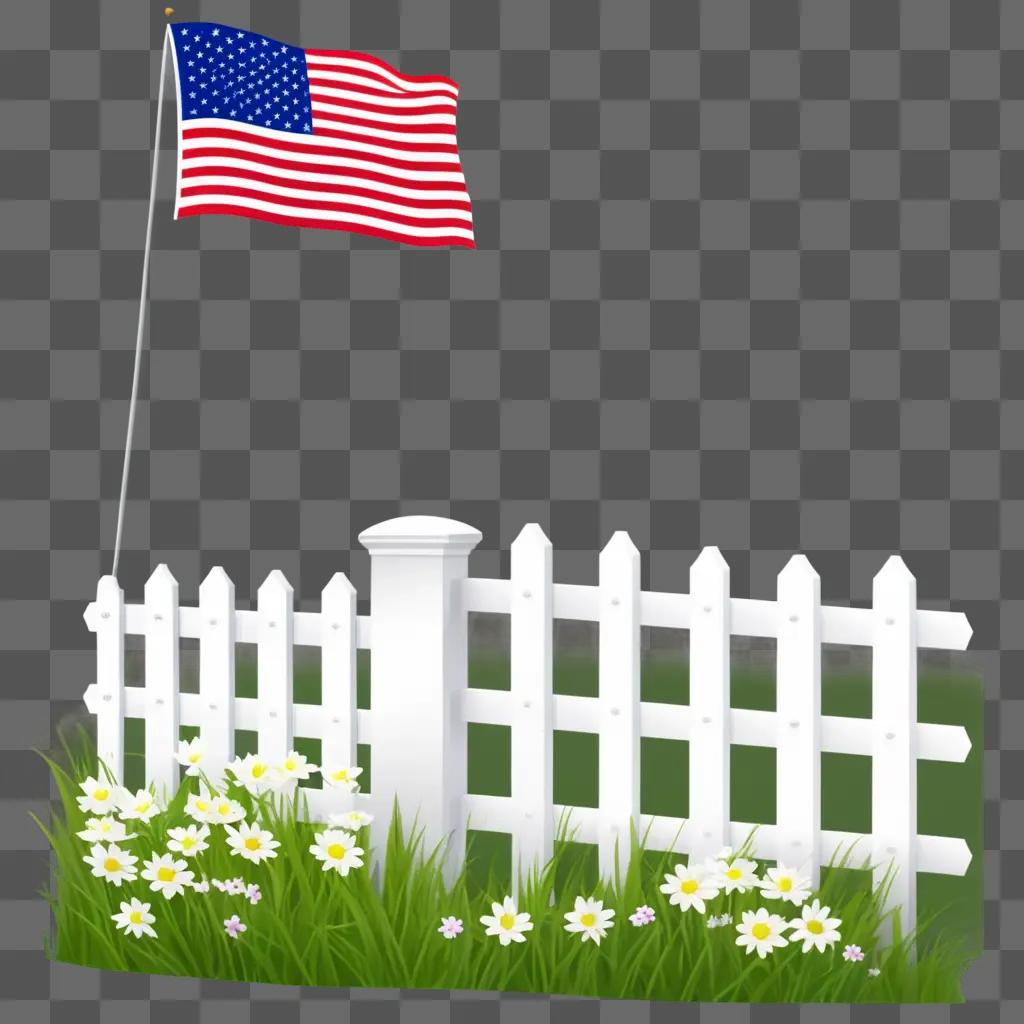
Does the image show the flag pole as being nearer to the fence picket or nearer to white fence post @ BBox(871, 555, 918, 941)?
the fence picket

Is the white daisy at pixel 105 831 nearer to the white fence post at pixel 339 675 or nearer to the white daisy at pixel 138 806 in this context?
the white daisy at pixel 138 806

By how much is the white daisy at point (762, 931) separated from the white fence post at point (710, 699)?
1.11 feet

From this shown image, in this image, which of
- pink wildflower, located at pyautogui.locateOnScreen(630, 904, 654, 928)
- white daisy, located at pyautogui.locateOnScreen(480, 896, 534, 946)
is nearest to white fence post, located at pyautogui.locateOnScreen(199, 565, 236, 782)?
white daisy, located at pyautogui.locateOnScreen(480, 896, 534, 946)

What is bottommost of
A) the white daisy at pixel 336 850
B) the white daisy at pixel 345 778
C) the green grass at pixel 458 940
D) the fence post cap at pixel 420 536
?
the green grass at pixel 458 940

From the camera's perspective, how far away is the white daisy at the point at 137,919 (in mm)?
7234

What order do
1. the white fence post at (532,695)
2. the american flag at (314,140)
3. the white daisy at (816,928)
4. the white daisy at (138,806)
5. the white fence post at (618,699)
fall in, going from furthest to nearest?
the american flag at (314,140), the white daisy at (138,806), the white fence post at (532,695), the white fence post at (618,699), the white daisy at (816,928)

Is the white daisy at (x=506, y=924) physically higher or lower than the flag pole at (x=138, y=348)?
lower

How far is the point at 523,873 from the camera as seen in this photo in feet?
23.2

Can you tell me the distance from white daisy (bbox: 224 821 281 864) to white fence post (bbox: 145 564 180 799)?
0.73 meters

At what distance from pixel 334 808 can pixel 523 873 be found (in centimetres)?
92

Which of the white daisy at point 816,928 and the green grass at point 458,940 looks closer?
the white daisy at point 816,928

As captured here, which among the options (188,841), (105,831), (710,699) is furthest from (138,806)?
(710,699)

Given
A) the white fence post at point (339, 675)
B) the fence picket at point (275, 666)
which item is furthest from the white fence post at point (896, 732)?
the fence picket at point (275, 666)

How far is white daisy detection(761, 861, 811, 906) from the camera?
664 centimetres
